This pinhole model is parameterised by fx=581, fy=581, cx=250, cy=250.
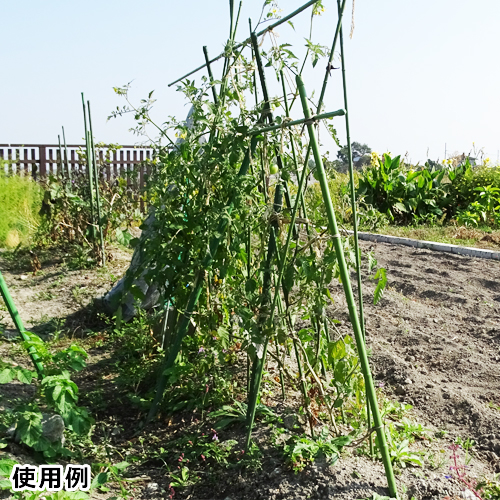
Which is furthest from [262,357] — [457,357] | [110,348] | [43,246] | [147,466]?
[43,246]

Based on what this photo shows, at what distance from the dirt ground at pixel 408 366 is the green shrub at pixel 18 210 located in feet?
3.40

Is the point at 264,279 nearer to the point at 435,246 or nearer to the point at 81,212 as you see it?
the point at 81,212

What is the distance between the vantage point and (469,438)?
2752 mm

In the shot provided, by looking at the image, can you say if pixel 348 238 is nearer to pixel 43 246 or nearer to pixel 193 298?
pixel 193 298

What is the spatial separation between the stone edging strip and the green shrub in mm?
4576

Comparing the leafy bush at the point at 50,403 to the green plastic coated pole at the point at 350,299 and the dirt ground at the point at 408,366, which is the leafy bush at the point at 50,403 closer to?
the dirt ground at the point at 408,366

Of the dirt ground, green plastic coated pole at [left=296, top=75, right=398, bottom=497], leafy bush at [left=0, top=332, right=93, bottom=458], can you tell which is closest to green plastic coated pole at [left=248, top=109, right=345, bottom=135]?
green plastic coated pole at [left=296, top=75, right=398, bottom=497]

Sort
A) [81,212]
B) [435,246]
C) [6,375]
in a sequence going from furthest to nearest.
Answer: [435,246] → [81,212] → [6,375]

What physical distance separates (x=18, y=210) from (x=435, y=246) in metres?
6.15

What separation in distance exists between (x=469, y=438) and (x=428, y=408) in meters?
0.31

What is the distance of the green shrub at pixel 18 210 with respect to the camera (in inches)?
310

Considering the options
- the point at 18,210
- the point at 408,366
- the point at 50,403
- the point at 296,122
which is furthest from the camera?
the point at 18,210

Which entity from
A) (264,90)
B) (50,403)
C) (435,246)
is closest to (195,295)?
(50,403)

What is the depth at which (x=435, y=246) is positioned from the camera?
7.22 metres
